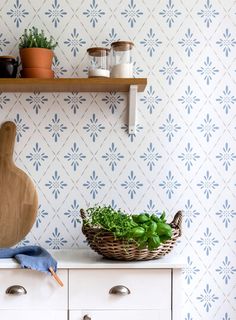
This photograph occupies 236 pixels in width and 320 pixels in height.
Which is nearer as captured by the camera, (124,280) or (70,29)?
(124,280)

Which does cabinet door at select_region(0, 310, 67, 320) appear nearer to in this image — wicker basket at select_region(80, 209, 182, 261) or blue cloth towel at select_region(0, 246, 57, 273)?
blue cloth towel at select_region(0, 246, 57, 273)

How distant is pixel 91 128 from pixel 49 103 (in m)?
0.23

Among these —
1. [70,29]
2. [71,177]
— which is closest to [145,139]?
[71,177]

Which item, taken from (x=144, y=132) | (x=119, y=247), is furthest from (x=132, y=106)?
(x=119, y=247)

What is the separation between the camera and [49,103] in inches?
111

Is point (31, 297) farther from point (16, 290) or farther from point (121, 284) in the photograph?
point (121, 284)

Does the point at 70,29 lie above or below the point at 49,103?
above

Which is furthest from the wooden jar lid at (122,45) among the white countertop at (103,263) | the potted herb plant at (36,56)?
the white countertop at (103,263)

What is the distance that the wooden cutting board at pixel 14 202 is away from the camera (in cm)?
277

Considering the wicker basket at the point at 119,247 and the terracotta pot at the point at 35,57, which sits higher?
the terracotta pot at the point at 35,57

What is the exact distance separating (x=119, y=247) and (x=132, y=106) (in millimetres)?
682

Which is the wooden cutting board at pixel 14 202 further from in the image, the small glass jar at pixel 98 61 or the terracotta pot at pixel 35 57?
the small glass jar at pixel 98 61

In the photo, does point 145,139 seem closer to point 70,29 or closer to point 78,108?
point 78,108

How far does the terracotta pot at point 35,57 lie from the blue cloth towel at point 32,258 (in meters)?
0.79
